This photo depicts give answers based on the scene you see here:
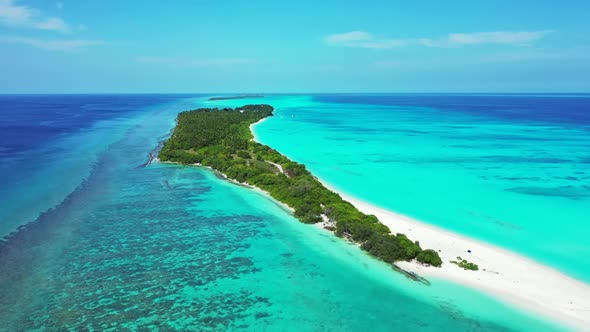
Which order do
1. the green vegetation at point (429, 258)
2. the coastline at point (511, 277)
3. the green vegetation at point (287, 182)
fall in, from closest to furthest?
1. the coastline at point (511, 277)
2. the green vegetation at point (429, 258)
3. the green vegetation at point (287, 182)

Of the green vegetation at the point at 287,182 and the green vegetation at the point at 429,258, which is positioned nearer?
the green vegetation at the point at 429,258

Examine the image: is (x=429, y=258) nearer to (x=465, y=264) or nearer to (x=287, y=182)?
(x=465, y=264)

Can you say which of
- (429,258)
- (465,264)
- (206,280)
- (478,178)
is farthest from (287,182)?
(478,178)

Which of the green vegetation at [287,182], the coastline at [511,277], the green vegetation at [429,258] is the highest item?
the green vegetation at [287,182]

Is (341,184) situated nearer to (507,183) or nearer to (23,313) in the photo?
(507,183)

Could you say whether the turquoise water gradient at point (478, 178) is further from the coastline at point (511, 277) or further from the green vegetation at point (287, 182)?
the green vegetation at point (287, 182)

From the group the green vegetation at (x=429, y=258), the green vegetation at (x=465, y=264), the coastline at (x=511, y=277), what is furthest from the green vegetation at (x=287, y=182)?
the coastline at (x=511, y=277)

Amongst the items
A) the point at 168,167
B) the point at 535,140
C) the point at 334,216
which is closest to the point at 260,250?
the point at 334,216

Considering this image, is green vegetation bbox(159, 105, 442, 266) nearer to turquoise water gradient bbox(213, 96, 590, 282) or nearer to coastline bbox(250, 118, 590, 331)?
coastline bbox(250, 118, 590, 331)
